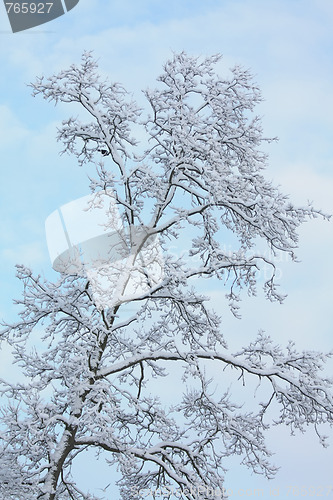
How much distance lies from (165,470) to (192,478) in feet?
1.71

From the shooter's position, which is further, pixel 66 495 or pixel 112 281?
Result: pixel 66 495

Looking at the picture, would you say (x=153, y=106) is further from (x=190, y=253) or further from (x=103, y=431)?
(x=103, y=431)

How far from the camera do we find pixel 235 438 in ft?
40.1

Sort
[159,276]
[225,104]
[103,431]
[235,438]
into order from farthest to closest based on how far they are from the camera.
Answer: [225,104]
[235,438]
[159,276]
[103,431]

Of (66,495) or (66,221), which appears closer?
(66,221)

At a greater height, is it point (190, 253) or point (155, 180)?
point (155, 180)

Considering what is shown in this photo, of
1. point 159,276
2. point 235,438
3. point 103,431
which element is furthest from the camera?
point 235,438

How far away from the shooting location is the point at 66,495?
1292cm

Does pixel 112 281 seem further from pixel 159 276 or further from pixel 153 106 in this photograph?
pixel 153 106

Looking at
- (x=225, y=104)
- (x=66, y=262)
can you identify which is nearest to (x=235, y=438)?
(x=66, y=262)

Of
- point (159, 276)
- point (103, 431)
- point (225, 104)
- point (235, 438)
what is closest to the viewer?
point (103, 431)

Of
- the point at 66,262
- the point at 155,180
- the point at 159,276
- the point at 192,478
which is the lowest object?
the point at 192,478

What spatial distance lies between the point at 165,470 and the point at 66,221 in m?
4.46

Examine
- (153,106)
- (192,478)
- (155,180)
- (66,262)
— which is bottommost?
(192,478)
